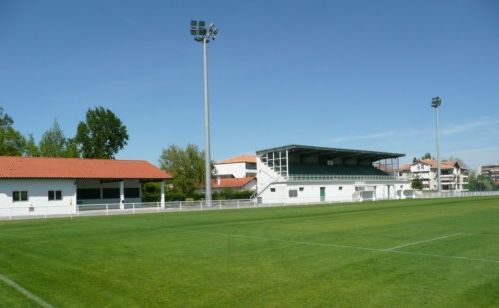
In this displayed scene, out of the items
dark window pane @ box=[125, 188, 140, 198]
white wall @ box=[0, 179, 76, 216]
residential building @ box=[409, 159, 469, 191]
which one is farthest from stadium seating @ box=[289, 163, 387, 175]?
residential building @ box=[409, 159, 469, 191]

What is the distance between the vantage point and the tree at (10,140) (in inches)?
2351

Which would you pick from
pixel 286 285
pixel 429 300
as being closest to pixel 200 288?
pixel 286 285

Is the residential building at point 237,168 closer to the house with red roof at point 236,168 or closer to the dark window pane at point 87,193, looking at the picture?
the house with red roof at point 236,168

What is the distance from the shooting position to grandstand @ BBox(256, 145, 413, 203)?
6016 cm

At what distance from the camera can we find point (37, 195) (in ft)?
124

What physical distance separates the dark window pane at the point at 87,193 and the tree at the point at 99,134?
26.6m

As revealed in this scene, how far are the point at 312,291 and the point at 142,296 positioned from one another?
2966 millimetres

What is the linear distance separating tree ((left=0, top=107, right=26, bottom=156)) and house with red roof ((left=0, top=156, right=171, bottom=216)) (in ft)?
69.8

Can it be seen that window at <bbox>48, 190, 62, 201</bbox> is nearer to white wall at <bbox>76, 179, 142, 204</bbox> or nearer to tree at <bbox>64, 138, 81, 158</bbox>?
white wall at <bbox>76, 179, 142, 204</bbox>

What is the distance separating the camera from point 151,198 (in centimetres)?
5175

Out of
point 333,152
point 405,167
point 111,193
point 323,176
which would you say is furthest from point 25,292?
point 405,167

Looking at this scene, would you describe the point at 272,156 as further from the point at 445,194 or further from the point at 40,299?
the point at 40,299

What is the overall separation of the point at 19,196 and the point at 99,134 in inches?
1341

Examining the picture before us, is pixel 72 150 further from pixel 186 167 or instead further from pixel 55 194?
pixel 55 194
